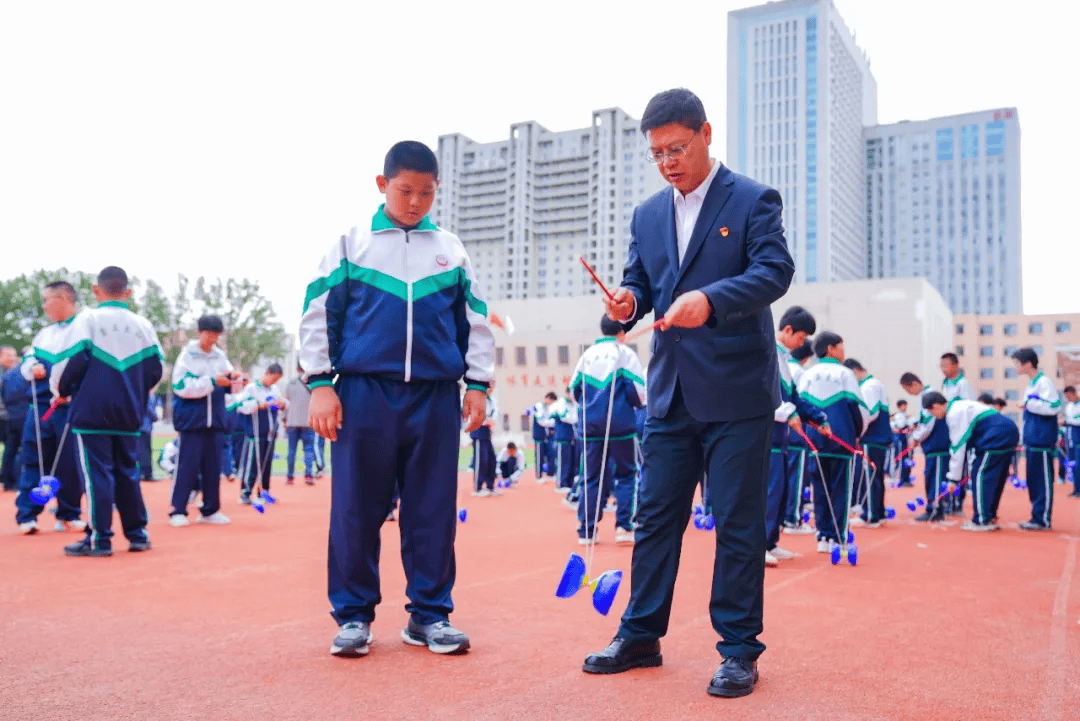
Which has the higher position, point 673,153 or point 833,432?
point 673,153

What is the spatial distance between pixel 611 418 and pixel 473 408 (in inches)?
167

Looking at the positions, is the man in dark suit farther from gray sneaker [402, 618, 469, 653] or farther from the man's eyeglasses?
gray sneaker [402, 618, 469, 653]

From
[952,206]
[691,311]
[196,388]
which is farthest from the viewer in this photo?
[952,206]

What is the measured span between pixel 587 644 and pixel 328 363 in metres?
1.57

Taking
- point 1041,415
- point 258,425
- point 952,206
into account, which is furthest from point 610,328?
point 952,206

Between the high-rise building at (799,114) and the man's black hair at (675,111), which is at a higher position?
the high-rise building at (799,114)

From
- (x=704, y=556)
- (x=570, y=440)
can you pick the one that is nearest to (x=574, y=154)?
(x=570, y=440)

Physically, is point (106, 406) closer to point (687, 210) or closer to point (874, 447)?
point (687, 210)

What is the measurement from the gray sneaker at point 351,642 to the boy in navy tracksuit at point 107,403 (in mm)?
3546

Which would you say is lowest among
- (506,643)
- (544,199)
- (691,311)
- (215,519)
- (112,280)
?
(215,519)

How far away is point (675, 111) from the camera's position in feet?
10.5

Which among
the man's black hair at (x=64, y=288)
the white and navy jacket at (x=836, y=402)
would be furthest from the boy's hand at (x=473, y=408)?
the man's black hair at (x=64, y=288)

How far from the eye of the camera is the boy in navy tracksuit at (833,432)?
752 cm

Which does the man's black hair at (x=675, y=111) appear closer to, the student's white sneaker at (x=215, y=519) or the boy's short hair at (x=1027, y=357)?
the student's white sneaker at (x=215, y=519)
